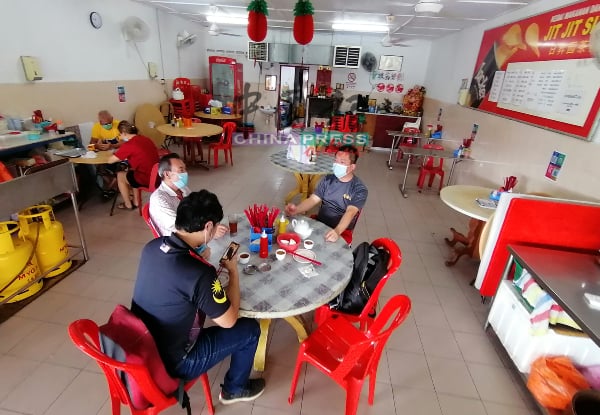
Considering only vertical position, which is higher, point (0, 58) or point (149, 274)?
point (0, 58)

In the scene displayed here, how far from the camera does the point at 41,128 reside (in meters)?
3.81

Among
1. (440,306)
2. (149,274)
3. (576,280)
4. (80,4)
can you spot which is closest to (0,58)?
(80,4)

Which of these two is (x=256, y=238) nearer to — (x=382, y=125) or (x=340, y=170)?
(x=340, y=170)

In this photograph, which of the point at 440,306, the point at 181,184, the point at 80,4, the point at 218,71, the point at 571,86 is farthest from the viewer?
the point at 218,71

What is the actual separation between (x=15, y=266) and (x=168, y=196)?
4.39 feet

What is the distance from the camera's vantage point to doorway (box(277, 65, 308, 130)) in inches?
348

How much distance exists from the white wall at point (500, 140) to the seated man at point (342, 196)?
76.3 inches

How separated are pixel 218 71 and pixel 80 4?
4.08 meters

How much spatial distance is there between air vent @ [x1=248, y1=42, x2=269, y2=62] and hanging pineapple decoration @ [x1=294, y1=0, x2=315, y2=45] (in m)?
5.01

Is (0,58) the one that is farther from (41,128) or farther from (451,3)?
(451,3)

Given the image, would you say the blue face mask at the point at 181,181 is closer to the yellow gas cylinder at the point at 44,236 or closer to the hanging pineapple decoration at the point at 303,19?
the yellow gas cylinder at the point at 44,236

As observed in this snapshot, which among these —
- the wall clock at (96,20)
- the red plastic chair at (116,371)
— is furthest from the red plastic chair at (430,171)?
the wall clock at (96,20)

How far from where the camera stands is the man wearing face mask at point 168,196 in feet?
7.72

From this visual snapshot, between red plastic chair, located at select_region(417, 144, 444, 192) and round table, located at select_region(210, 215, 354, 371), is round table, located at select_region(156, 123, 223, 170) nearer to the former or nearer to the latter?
round table, located at select_region(210, 215, 354, 371)
